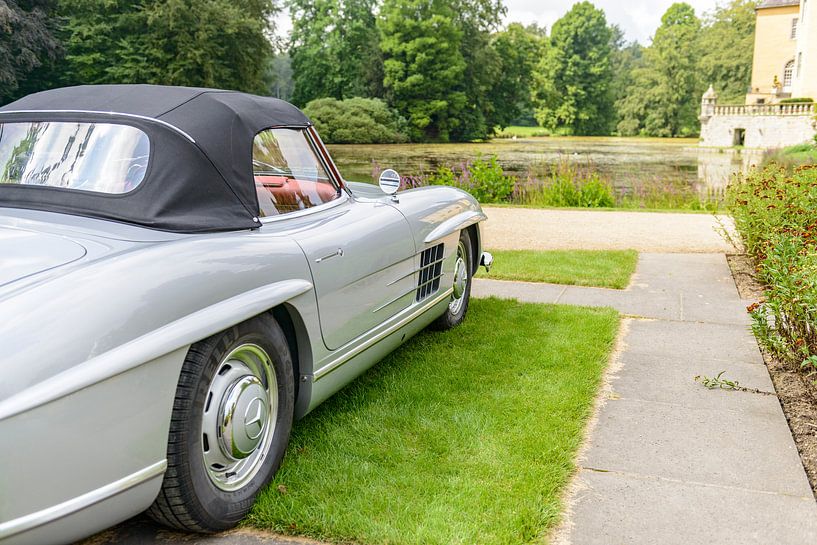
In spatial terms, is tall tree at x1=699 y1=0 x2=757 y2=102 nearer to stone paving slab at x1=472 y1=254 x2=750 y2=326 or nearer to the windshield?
stone paving slab at x1=472 y1=254 x2=750 y2=326

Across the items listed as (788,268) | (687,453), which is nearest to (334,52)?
(788,268)

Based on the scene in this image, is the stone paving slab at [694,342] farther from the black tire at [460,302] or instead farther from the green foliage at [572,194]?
the green foliage at [572,194]

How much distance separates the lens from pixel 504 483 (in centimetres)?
283

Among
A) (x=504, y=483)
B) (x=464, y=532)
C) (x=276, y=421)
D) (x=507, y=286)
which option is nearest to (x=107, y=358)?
(x=276, y=421)

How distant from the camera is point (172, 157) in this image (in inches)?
105

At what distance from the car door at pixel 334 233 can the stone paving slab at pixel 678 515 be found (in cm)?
117

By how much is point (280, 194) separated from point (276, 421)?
104cm

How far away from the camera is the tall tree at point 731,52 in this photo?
63.9 metres

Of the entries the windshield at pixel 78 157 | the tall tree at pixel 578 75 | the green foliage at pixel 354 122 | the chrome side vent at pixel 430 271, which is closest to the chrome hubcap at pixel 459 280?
the chrome side vent at pixel 430 271

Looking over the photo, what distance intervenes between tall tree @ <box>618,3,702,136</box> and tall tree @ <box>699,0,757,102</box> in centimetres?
129

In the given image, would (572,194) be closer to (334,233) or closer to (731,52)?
(334,233)

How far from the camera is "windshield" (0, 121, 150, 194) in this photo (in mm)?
2648

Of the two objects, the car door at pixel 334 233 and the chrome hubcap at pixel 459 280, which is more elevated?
the car door at pixel 334 233

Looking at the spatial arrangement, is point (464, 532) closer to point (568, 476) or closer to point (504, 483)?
point (504, 483)
